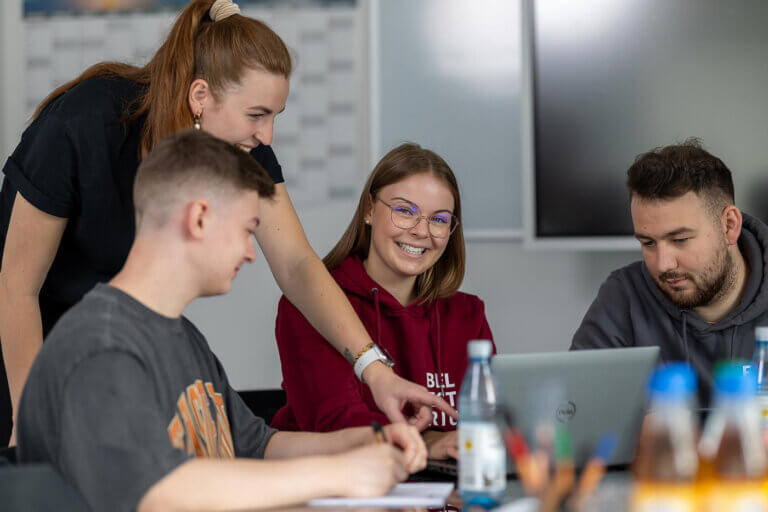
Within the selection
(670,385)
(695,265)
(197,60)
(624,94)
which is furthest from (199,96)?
(624,94)

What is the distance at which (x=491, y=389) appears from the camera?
4.20 feet

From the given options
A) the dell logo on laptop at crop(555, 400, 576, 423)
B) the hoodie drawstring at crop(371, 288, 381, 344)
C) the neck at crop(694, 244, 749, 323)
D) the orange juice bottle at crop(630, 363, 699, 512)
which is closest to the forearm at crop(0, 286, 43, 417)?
the hoodie drawstring at crop(371, 288, 381, 344)

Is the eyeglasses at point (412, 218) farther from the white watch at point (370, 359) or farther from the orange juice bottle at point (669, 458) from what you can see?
the orange juice bottle at point (669, 458)

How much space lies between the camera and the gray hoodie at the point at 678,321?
1.98 m

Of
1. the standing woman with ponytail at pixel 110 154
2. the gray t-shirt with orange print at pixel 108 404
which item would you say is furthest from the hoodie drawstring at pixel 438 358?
the gray t-shirt with orange print at pixel 108 404

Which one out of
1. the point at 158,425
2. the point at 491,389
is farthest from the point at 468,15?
the point at 158,425

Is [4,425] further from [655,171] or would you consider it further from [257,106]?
[655,171]

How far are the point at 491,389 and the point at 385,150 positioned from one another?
1.88m

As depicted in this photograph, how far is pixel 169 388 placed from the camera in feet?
4.07

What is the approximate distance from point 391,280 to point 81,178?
856 millimetres

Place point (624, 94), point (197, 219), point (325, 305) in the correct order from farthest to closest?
point (624, 94) < point (325, 305) < point (197, 219)

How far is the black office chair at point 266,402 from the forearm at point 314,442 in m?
0.69

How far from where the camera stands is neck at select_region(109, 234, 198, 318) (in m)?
1.23

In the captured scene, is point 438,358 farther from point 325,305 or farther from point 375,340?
point 325,305
